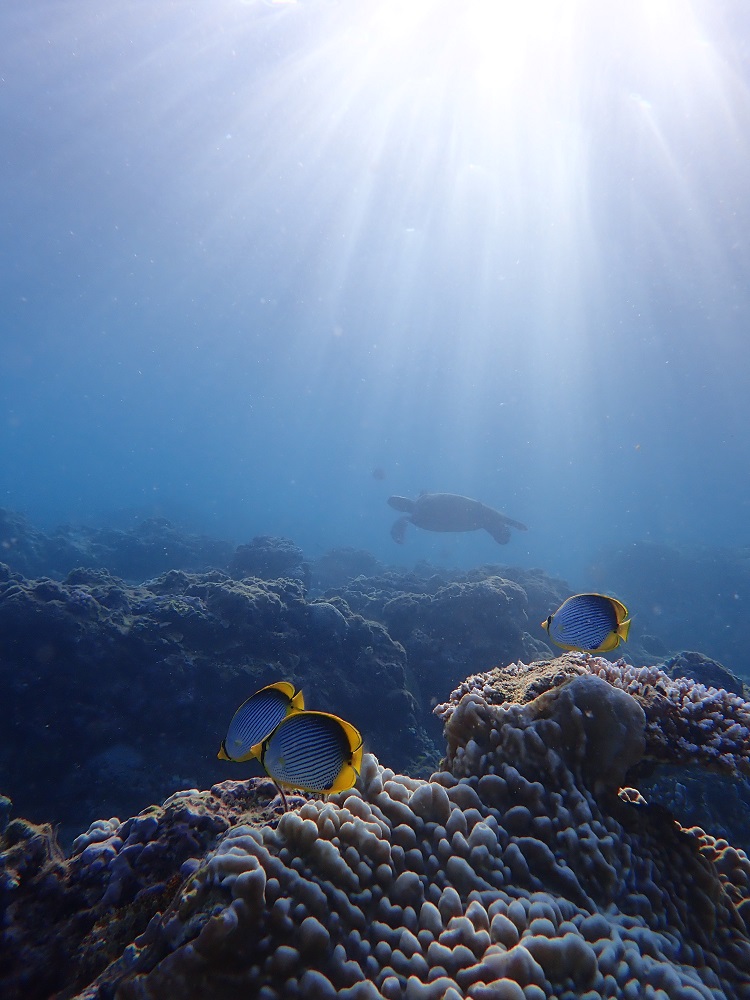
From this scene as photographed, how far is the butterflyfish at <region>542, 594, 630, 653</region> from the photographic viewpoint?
2.54m

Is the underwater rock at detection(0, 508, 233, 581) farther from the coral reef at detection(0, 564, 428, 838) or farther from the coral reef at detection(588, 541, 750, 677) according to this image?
the coral reef at detection(588, 541, 750, 677)

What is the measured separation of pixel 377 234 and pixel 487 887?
5173cm

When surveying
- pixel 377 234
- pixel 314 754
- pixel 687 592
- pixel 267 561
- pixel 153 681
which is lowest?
pixel 687 592

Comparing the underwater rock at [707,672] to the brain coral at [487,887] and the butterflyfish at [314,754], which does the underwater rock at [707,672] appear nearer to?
the brain coral at [487,887]

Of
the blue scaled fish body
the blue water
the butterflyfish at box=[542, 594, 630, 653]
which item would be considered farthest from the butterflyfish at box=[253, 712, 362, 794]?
the blue water

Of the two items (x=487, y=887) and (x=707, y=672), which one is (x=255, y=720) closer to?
(x=487, y=887)

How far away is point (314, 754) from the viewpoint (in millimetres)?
1830

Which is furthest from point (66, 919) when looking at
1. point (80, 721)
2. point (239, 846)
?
point (80, 721)

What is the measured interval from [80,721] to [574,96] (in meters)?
42.3

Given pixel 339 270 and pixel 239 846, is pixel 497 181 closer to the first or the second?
pixel 339 270

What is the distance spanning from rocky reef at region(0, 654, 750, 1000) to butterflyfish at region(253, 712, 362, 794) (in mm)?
363

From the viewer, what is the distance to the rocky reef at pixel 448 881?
1.65 m

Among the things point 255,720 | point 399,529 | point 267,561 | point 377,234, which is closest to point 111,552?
point 267,561

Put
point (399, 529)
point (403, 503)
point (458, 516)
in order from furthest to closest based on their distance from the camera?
point (399, 529)
point (403, 503)
point (458, 516)
